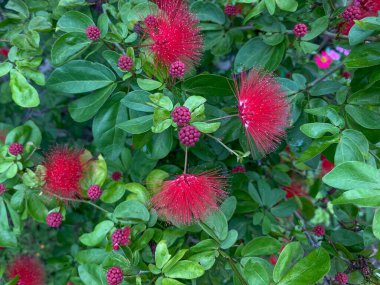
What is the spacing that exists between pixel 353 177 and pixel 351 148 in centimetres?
20

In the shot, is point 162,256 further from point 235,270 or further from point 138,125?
point 138,125

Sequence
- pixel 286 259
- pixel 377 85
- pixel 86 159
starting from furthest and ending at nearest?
pixel 86 159 < pixel 377 85 < pixel 286 259

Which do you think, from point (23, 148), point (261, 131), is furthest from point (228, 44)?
point (23, 148)

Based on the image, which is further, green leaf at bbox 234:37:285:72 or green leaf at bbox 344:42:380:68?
green leaf at bbox 234:37:285:72

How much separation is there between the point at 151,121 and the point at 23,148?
579 millimetres

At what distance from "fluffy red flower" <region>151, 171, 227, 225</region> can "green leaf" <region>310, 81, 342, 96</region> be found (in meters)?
0.53

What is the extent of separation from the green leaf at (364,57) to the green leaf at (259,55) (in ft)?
1.10

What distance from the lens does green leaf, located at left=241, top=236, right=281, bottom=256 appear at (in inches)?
55.4

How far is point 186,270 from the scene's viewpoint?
1190mm

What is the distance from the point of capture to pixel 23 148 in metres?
1.53

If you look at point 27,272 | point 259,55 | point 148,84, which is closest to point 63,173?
point 148,84

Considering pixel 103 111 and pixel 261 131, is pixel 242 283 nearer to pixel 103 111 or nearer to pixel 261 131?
pixel 261 131

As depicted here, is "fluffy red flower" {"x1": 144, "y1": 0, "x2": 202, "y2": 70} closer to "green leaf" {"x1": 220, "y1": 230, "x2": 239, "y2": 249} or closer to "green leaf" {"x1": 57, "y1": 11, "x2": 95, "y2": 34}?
"green leaf" {"x1": 57, "y1": 11, "x2": 95, "y2": 34}

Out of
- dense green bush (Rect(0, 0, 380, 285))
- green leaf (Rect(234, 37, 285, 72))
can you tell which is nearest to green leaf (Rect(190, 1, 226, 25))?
dense green bush (Rect(0, 0, 380, 285))
